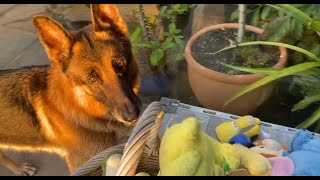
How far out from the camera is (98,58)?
5.61 ft

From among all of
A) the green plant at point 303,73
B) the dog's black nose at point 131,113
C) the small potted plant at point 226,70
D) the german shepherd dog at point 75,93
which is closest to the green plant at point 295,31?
the small potted plant at point 226,70

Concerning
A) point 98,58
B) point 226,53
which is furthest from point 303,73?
point 98,58

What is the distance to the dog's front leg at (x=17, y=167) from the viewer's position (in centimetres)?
238

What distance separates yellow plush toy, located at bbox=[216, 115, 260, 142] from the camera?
6.31 ft

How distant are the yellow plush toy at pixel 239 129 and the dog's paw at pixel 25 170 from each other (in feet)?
4.27

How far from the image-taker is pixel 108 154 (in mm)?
1409

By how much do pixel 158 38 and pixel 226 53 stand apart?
1.79 ft

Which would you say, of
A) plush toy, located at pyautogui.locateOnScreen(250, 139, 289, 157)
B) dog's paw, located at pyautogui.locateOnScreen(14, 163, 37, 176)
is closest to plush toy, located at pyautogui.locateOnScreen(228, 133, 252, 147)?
plush toy, located at pyautogui.locateOnScreen(250, 139, 289, 157)

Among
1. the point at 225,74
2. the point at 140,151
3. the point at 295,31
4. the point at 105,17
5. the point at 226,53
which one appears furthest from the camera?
the point at 226,53

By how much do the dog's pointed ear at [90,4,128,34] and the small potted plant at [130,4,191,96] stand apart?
0.69 metres

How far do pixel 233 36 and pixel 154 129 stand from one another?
152 centimetres

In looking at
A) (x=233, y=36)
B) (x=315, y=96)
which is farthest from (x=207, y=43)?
(x=315, y=96)

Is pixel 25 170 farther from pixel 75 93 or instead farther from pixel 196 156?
pixel 196 156

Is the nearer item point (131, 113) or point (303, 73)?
point (131, 113)
